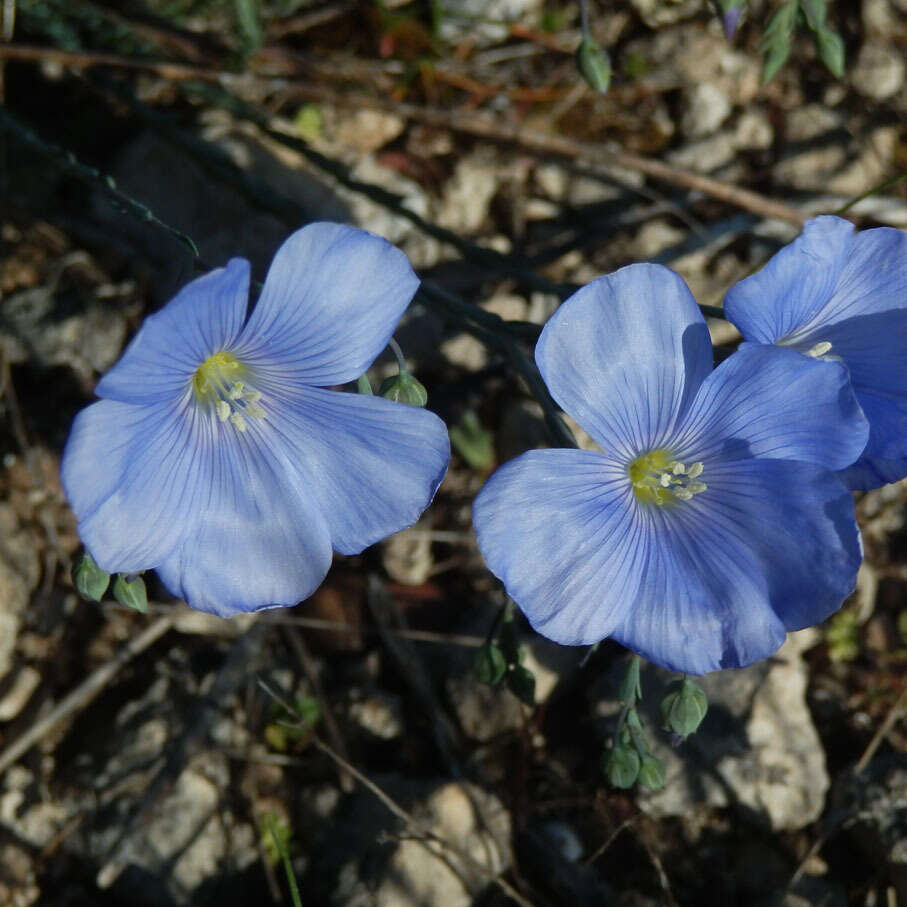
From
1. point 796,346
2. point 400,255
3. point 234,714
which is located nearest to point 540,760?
point 234,714

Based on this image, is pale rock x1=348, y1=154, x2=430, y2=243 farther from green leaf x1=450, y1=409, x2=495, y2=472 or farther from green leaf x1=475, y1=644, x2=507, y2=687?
green leaf x1=475, y1=644, x2=507, y2=687

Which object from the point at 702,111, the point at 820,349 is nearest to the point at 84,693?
the point at 820,349

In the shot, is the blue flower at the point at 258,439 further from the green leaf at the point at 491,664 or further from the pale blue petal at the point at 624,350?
the green leaf at the point at 491,664

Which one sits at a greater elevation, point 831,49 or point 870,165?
point 831,49

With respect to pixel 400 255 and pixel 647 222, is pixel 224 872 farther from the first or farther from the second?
pixel 647 222

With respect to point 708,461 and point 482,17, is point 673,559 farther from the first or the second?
point 482,17
